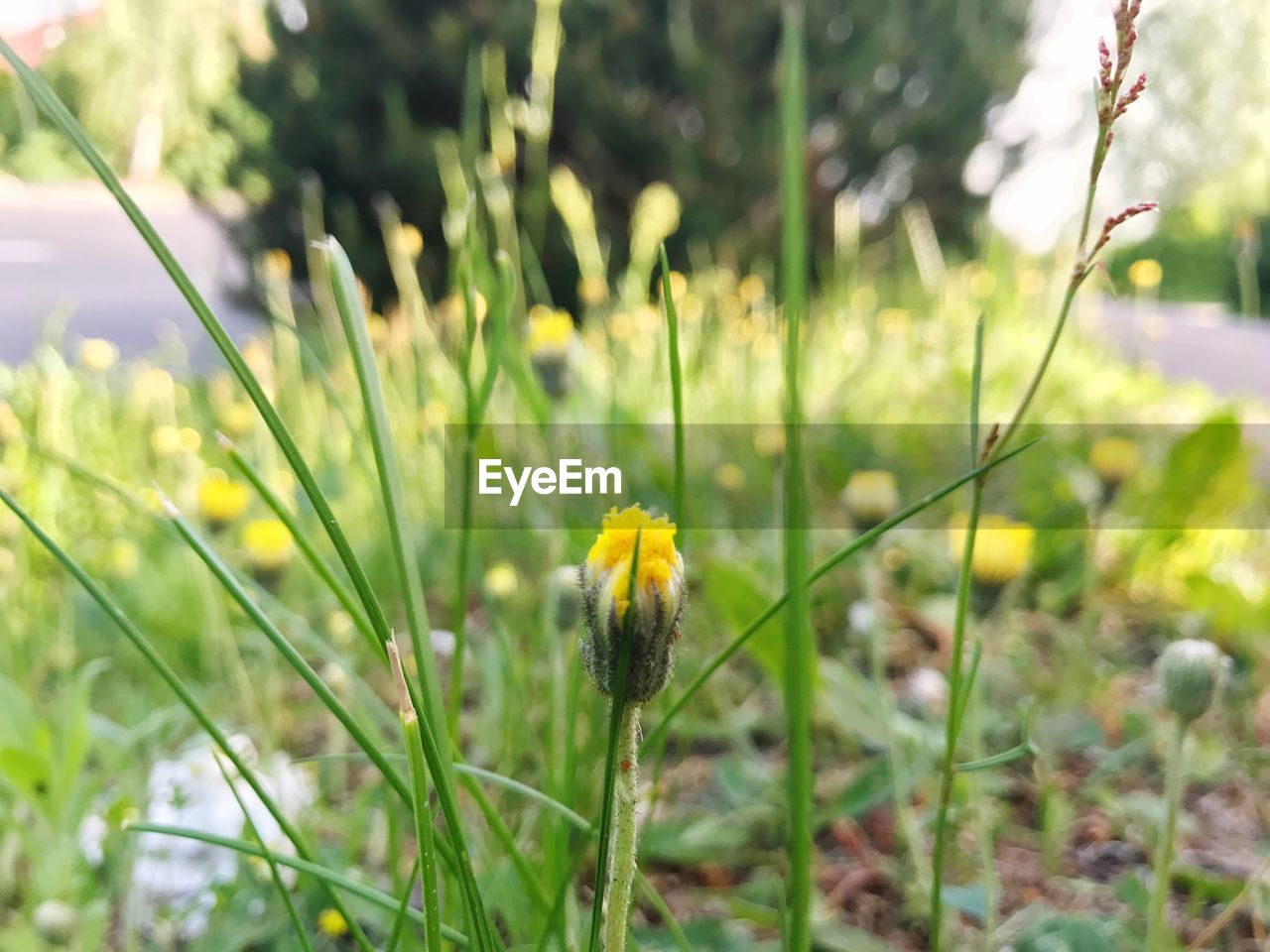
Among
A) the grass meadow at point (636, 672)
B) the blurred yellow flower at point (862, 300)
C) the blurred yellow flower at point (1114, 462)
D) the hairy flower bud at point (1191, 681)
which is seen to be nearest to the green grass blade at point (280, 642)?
the grass meadow at point (636, 672)

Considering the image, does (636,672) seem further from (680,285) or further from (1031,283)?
(1031,283)

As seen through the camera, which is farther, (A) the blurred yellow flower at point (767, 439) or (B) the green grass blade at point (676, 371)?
(A) the blurred yellow flower at point (767, 439)

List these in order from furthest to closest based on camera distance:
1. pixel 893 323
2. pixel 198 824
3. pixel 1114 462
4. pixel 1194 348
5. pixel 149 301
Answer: pixel 149 301 → pixel 1194 348 → pixel 893 323 → pixel 1114 462 → pixel 198 824

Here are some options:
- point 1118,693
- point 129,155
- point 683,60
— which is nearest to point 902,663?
point 1118,693

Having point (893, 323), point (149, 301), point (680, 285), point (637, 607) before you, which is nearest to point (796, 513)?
point (637, 607)

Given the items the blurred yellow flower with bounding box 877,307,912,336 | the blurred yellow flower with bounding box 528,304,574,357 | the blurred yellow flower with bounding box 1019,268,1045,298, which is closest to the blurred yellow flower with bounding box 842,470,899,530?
the blurred yellow flower with bounding box 528,304,574,357

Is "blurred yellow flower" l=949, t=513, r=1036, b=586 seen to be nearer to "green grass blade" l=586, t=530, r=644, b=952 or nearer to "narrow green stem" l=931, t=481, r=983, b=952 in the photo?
"narrow green stem" l=931, t=481, r=983, b=952

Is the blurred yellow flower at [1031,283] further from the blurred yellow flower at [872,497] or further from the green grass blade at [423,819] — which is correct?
the green grass blade at [423,819]
